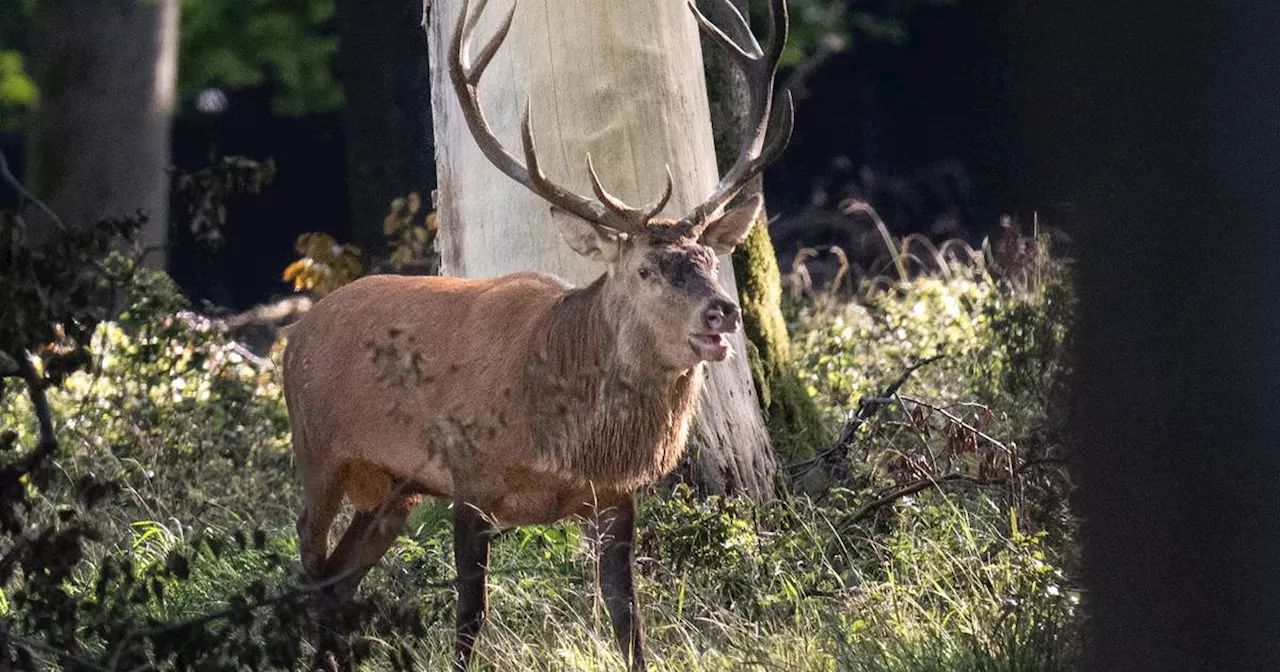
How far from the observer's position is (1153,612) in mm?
2098

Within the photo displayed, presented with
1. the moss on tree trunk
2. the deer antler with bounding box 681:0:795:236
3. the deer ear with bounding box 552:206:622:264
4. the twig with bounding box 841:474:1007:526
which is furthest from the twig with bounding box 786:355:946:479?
the deer ear with bounding box 552:206:622:264

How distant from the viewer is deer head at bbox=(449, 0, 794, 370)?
520cm

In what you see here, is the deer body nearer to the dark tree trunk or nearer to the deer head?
the deer head

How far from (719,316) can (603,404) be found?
0.50 m

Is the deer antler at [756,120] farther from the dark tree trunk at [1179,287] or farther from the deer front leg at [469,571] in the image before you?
the dark tree trunk at [1179,287]

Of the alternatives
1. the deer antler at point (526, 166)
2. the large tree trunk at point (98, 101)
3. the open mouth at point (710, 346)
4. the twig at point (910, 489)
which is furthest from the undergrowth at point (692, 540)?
the large tree trunk at point (98, 101)

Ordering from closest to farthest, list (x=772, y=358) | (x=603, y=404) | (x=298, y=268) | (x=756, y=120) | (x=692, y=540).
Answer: (x=603, y=404) < (x=756, y=120) < (x=692, y=540) < (x=772, y=358) < (x=298, y=268)

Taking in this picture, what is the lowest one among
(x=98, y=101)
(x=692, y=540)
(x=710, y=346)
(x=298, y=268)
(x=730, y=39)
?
(x=692, y=540)

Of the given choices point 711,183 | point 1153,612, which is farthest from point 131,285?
point 1153,612

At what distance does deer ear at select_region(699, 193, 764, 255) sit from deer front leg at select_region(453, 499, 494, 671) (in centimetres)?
107

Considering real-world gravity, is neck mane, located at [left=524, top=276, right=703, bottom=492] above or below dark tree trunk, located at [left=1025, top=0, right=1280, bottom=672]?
below

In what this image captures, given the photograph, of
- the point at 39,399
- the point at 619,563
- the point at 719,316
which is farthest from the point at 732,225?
the point at 39,399

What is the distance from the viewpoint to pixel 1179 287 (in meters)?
1.92

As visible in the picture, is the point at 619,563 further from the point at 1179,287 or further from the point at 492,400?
the point at 1179,287
